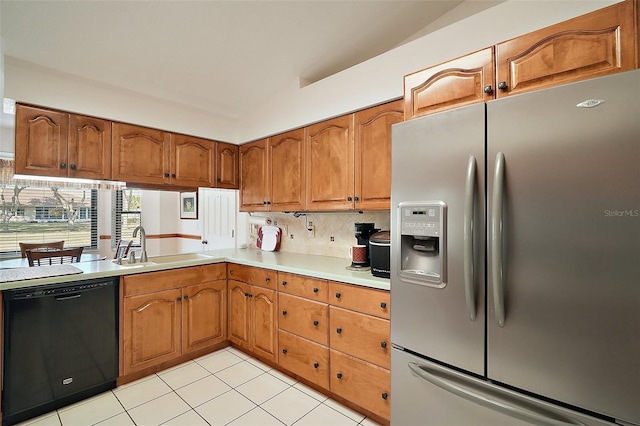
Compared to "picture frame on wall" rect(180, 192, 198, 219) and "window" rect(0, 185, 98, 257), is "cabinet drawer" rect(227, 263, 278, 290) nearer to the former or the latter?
"picture frame on wall" rect(180, 192, 198, 219)

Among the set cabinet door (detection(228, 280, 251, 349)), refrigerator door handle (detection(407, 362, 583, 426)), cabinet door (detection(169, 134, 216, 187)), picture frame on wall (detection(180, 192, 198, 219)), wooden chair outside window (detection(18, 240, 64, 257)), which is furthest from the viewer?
picture frame on wall (detection(180, 192, 198, 219))

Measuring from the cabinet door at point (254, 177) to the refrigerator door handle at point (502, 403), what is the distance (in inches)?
85.2

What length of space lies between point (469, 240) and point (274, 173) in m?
2.12

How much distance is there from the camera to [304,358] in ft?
7.25

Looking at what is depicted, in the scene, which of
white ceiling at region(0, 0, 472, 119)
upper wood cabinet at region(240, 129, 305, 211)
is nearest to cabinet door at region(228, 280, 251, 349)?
upper wood cabinet at region(240, 129, 305, 211)

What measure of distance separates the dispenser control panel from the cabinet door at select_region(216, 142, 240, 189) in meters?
2.36

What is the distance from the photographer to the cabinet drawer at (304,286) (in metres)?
2.09

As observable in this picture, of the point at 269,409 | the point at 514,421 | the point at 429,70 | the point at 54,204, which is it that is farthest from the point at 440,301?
the point at 54,204

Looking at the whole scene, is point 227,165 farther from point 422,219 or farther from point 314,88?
point 422,219

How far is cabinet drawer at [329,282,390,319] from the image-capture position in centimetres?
176

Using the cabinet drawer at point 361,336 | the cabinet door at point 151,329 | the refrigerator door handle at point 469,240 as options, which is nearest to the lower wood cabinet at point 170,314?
the cabinet door at point 151,329

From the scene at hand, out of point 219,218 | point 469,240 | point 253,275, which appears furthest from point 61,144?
point 469,240

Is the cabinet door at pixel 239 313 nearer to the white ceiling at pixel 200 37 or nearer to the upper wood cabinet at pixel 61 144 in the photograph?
the upper wood cabinet at pixel 61 144

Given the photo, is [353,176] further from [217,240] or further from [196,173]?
[217,240]
